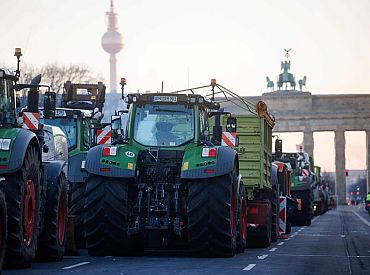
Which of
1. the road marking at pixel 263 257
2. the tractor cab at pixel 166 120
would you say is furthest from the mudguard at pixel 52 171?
the road marking at pixel 263 257

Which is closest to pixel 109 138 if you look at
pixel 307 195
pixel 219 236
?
pixel 219 236

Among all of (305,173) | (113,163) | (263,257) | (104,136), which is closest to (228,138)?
(104,136)

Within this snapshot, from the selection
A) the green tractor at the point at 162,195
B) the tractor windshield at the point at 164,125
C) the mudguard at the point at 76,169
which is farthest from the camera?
the mudguard at the point at 76,169

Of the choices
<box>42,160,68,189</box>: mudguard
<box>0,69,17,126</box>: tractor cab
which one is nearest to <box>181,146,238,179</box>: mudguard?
<box>42,160,68,189</box>: mudguard

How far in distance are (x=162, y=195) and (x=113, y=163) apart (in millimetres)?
1016

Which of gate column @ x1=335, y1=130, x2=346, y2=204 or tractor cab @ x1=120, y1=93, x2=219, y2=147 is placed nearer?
tractor cab @ x1=120, y1=93, x2=219, y2=147

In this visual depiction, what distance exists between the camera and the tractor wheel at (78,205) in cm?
2280

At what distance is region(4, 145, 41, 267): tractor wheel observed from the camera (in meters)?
15.9

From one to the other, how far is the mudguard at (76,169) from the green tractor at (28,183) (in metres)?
3.21

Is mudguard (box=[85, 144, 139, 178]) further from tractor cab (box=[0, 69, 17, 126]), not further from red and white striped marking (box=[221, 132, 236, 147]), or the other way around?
tractor cab (box=[0, 69, 17, 126])

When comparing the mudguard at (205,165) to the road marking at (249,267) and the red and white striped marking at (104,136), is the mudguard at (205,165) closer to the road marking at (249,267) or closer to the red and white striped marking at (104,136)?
the road marking at (249,267)

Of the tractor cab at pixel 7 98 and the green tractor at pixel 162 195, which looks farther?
the green tractor at pixel 162 195

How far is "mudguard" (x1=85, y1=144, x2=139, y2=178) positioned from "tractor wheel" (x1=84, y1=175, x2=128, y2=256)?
0.17 m

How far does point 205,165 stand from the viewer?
2092 cm
